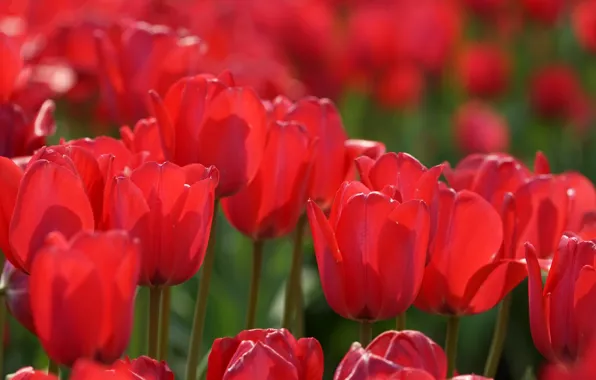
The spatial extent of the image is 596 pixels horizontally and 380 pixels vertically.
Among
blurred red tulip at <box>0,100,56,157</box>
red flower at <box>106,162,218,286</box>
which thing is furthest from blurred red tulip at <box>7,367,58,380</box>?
blurred red tulip at <box>0,100,56,157</box>

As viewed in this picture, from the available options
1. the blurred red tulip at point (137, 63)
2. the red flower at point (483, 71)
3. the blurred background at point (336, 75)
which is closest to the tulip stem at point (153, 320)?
the blurred background at point (336, 75)

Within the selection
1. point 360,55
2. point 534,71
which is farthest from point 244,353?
point 534,71

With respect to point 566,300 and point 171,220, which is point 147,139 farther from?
point 566,300

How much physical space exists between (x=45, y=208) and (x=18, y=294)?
192 mm

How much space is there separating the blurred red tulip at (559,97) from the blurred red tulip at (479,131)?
206 mm

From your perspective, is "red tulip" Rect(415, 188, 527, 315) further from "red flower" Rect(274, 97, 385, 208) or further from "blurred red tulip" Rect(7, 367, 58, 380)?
"blurred red tulip" Rect(7, 367, 58, 380)

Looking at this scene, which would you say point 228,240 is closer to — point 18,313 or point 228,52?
point 228,52

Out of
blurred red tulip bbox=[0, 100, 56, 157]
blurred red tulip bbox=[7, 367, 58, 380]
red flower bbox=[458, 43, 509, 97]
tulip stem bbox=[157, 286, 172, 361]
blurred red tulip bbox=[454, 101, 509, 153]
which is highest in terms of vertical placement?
blurred red tulip bbox=[0, 100, 56, 157]

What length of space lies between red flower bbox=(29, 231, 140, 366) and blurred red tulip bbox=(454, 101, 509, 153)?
1.74 metres

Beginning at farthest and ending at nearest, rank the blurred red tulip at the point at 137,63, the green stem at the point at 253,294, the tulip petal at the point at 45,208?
the blurred red tulip at the point at 137,63
the green stem at the point at 253,294
the tulip petal at the point at 45,208

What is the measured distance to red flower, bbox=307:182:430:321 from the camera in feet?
2.45

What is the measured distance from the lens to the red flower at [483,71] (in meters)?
2.72

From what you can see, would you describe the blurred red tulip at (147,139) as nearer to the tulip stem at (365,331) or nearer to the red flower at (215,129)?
the red flower at (215,129)

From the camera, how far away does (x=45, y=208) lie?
713 millimetres
